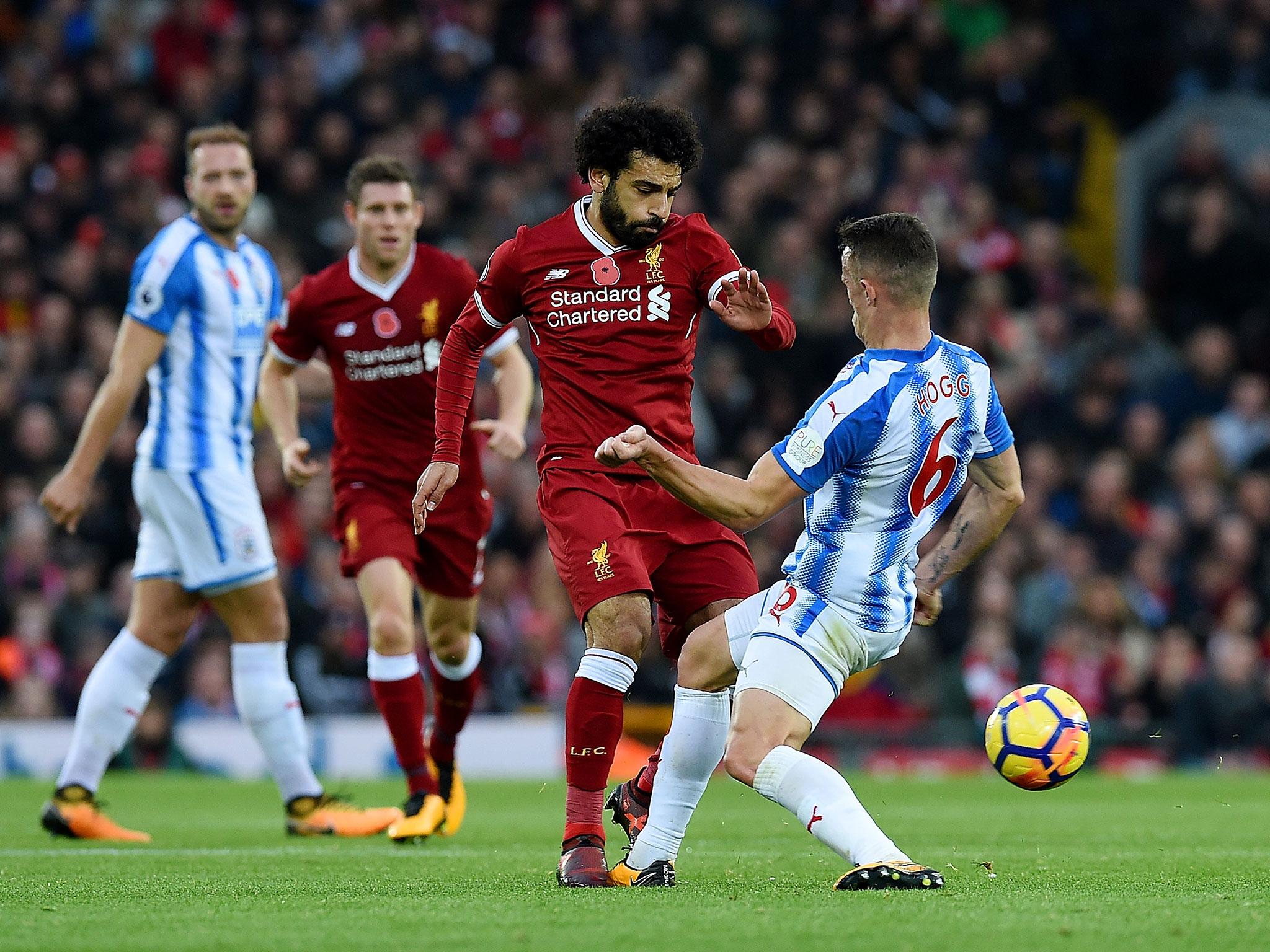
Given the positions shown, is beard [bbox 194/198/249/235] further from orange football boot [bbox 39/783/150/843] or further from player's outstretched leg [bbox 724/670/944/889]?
player's outstretched leg [bbox 724/670/944/889]

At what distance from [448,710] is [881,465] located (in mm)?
3326

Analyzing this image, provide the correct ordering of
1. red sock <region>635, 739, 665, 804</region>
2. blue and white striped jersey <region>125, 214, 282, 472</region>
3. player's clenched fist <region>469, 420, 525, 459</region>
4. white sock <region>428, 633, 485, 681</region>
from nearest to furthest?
red sock <region>635, 739, 665, 804</region> → player's clenched fist <region>469, 420, 525, 459</region> → blue and white striped jersey <region>125, 214, 282, 472</region> → white sock <region>428, 633, 485, 681</region>

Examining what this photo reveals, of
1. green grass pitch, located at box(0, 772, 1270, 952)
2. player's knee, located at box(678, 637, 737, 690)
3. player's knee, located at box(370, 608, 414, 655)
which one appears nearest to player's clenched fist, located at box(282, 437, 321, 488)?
player's knee, located at box(370, 608, 414, 655)

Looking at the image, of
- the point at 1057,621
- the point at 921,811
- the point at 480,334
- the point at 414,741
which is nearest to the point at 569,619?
the point at 1057,621

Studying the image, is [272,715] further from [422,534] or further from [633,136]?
[633,136]

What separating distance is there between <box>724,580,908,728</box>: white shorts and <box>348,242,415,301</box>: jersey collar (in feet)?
9.66

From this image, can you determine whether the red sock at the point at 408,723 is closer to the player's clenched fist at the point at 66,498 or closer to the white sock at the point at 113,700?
the white sock at the point at 113,700

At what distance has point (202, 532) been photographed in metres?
7.48

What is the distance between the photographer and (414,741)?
7559 mm

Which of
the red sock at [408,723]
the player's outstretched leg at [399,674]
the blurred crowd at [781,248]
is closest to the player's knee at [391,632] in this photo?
the player's outstretched leg at [399,674]

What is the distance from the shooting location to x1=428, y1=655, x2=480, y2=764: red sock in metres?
7.85

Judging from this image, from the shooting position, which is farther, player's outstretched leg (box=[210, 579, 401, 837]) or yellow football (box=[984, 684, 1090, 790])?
player's outstretched leg (box=[210, 579, 401, 837])

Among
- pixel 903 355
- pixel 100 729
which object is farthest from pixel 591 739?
pixel 100 729

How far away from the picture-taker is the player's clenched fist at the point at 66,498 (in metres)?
7.10
